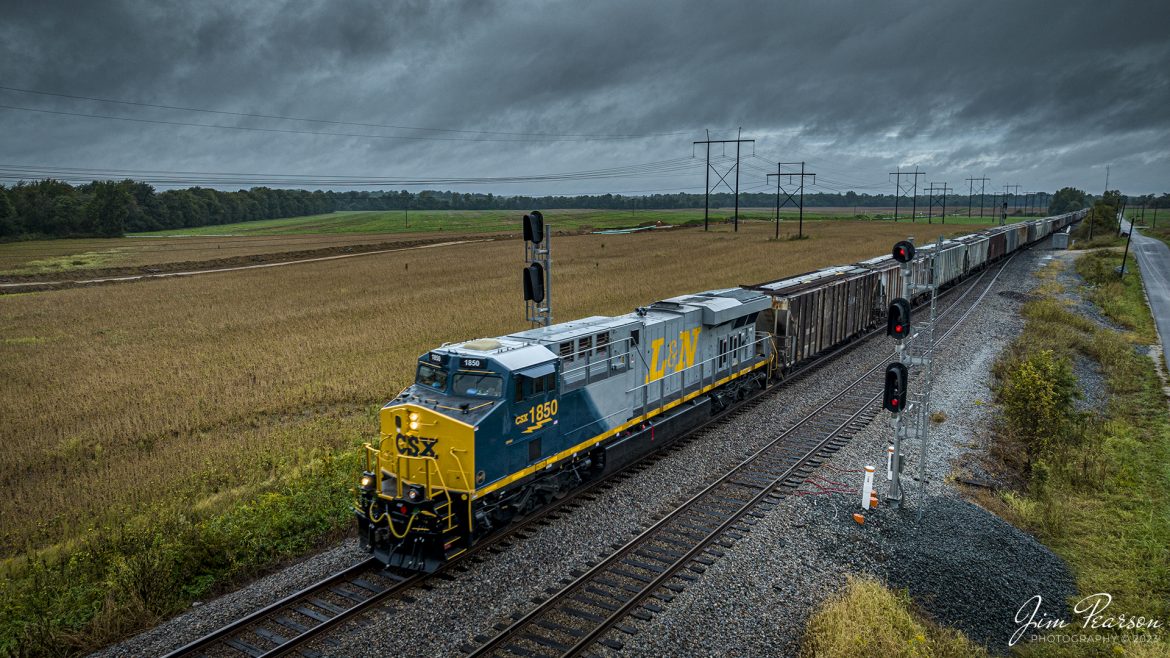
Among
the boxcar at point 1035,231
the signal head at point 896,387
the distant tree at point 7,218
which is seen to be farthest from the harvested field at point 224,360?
the distant tree at point 7,218

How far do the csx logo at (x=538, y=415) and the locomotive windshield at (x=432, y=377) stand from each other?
1.56 m

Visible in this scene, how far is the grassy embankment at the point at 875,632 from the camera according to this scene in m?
8.83

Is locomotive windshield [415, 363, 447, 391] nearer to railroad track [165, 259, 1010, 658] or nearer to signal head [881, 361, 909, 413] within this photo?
Answer: railroad track [165, 259, 1010, 658]

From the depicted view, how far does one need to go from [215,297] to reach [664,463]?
3839cm

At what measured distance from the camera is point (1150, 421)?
19547 millimetres

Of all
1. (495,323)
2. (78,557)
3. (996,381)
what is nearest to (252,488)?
(78,557)

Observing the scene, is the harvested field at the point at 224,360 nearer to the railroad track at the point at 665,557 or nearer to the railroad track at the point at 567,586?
the railroad track at the point at 567,586

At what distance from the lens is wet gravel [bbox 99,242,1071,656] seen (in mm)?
9742

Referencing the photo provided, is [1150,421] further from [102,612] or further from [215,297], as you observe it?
[215,297]

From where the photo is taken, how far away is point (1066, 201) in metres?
187

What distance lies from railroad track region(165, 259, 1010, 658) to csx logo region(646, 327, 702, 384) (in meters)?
2.05

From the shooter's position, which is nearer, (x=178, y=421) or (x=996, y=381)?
(x=178, y=421)

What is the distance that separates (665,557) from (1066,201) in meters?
223

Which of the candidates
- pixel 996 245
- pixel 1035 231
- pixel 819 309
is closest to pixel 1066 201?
pixel 1035 231
